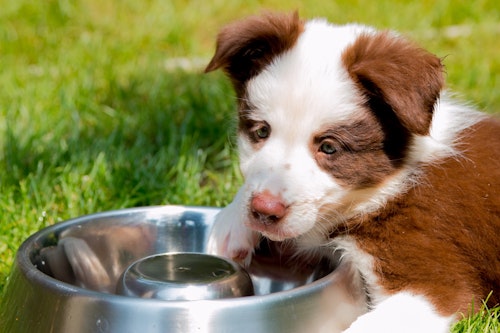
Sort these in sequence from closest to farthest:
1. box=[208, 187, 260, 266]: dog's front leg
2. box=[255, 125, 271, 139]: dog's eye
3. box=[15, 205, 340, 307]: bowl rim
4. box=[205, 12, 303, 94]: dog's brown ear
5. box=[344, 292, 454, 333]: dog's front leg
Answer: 1. box=[15, 205, 340, 307]: bowl rim
2. box=[344, 292, 454, 333]: dog's front leg
3. box=[255, 125, 271, 139]: dog's eye
4. box=[205, 12, 303, 94]: dog's brown ear
5. box=[208, 187, 260, 266]: dog's front leg

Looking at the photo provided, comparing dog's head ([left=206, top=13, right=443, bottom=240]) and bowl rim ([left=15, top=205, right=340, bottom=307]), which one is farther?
dog's head ([left=206, top=13, right=443, bottom=240])

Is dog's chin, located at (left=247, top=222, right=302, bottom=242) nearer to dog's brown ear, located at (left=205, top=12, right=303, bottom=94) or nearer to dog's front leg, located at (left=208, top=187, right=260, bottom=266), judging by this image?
dog's front leg, located at (left=208, top=187, right=260, bottom=266)

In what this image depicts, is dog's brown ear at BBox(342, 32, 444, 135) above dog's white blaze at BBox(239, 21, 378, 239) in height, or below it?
above

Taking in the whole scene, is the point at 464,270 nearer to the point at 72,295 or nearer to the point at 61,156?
the point at 72,295

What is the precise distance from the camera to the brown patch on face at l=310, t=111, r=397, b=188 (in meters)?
3.09

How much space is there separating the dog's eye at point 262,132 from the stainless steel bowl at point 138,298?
A: 57cm

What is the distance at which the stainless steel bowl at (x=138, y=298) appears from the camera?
2637mm

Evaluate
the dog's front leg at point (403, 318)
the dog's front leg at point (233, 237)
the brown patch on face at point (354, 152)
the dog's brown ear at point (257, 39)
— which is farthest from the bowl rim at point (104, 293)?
the dog's brown ear at point (257, 39)

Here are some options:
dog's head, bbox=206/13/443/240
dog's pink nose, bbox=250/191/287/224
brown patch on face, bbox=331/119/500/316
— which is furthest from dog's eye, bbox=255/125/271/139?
brown patch on face, bbox=331/119/500/316

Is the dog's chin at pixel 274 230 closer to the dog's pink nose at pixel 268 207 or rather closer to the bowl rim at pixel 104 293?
the dog's pink nose at pixel 268 207

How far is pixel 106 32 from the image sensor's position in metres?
7.20

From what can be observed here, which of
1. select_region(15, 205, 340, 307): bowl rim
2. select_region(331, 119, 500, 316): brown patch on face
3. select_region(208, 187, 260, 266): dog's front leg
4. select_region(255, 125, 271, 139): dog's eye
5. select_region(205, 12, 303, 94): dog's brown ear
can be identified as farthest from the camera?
select_region(208, 187, 260, 266): dog's front leg

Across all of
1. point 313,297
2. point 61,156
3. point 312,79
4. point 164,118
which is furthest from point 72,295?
→ point 164,118

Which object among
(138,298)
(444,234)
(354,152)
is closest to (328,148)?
(354,152)
